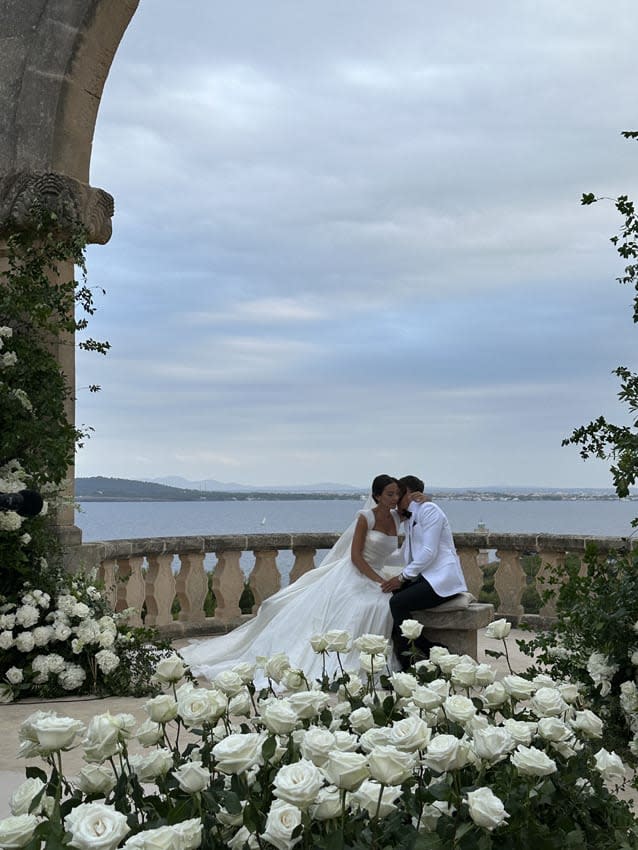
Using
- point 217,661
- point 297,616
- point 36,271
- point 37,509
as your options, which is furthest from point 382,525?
point 37,509

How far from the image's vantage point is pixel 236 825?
197 centimetres

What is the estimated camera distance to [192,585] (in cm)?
950

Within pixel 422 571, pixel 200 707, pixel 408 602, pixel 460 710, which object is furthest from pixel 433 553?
pixel 200 707

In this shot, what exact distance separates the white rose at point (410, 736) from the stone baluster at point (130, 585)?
7.36m

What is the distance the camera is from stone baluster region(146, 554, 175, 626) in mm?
9336

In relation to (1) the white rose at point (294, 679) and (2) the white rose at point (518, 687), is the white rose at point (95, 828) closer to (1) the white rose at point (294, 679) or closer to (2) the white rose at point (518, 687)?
(1) the white rose at point (294, 679)

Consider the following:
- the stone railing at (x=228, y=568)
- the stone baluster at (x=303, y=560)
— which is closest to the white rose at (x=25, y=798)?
the stone railing at (x=228, y=568)

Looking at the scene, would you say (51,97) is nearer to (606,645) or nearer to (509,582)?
(606,645)

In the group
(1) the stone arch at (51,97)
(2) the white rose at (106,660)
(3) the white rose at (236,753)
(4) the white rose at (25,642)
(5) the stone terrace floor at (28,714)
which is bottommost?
(5) the stone terrace floor at (28,714)

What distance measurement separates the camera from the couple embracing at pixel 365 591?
7129 mm

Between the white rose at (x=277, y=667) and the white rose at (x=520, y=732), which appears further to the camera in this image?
the white rose at (x=277, y=667)

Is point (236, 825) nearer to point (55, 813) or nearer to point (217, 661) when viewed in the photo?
point (55, 813)

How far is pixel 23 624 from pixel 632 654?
3788mm

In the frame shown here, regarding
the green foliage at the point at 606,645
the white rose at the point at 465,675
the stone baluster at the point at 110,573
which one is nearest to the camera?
the white rose at the point at 465,675
